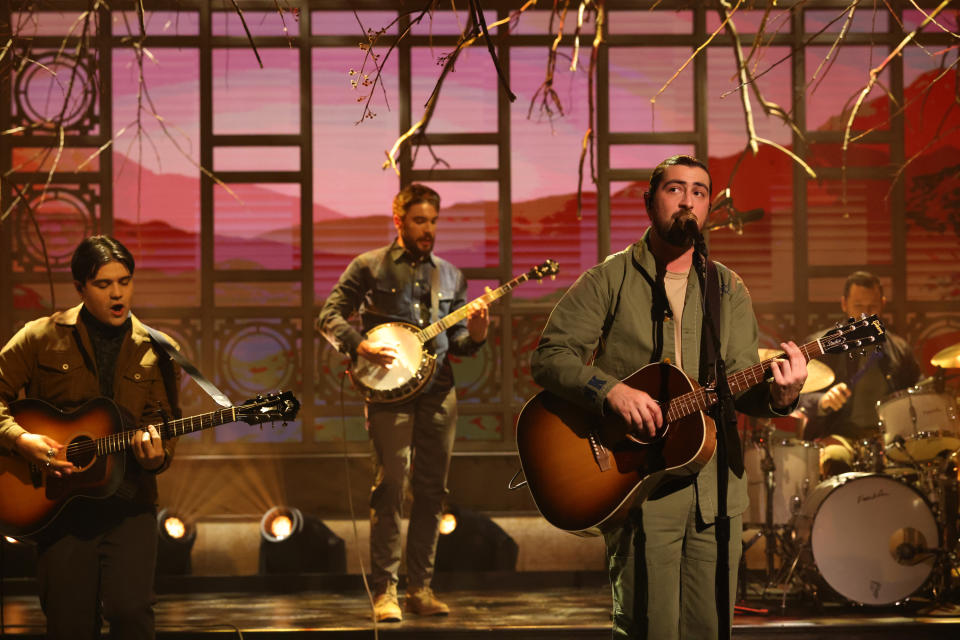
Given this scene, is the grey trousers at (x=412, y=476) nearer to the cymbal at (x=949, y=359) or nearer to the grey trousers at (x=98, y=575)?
the grey trousers at (x=98, y=575)

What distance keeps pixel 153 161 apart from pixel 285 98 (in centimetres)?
114

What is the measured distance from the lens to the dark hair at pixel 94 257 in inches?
181

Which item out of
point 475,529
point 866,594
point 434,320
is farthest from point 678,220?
point 475,529

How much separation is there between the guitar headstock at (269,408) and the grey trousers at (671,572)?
5.77ft

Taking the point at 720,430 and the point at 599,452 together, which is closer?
the point at 720,430

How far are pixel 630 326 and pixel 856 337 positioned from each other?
2.49 ft

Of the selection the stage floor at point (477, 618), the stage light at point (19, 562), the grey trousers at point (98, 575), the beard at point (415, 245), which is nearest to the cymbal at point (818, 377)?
the stage floor at point (477, 618)

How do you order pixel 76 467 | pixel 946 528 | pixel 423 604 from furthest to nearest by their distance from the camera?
pixel 946 528 → pixel 423 604 → pixel 76 467

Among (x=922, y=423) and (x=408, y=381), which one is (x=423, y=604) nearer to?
(x=408, y=381)

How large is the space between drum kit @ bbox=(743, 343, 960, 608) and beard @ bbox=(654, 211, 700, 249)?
260 centimetres

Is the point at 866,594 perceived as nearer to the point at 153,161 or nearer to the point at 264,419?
the point at 264,419

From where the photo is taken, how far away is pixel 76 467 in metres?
4.54

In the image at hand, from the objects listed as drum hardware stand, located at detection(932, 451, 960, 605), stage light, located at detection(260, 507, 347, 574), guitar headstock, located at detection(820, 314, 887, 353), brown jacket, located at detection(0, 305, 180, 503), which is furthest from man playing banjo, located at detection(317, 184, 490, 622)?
drum hardware stand, located at detection(932, 451, 960, 605)

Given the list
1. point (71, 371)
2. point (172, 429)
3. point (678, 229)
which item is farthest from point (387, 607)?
point (678, 229)
